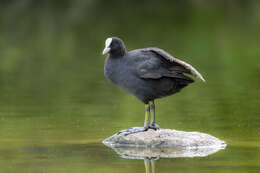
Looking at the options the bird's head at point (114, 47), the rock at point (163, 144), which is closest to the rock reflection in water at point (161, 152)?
the rock at point (163, 144)

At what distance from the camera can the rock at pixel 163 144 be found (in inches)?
387

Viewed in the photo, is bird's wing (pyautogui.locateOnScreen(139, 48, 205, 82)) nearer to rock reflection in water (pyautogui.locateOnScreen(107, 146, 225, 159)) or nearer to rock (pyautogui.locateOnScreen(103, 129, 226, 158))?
rock (pyautogui.locateOnScreen(103, 129, 226, 158))

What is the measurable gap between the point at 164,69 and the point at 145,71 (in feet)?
1.05

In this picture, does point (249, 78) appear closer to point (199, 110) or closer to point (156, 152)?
point (199, 110)

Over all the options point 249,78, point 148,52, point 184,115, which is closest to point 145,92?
point 148,52

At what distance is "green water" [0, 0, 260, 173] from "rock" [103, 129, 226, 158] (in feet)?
0.76

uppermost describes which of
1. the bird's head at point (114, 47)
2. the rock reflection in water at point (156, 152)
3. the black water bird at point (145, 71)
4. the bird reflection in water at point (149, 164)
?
the bird's head at point (114, 47)

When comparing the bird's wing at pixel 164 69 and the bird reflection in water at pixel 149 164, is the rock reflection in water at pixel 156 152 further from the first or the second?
the bird's wing at pixel 164 69

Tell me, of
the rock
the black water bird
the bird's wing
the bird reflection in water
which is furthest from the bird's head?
the bird reflection in water

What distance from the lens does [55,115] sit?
13.4 m

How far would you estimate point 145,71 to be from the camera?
406 inches

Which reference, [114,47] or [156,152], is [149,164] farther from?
[114,47]

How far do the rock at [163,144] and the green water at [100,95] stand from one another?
9.2 inches

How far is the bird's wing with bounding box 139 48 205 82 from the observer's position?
10312 millimetres
